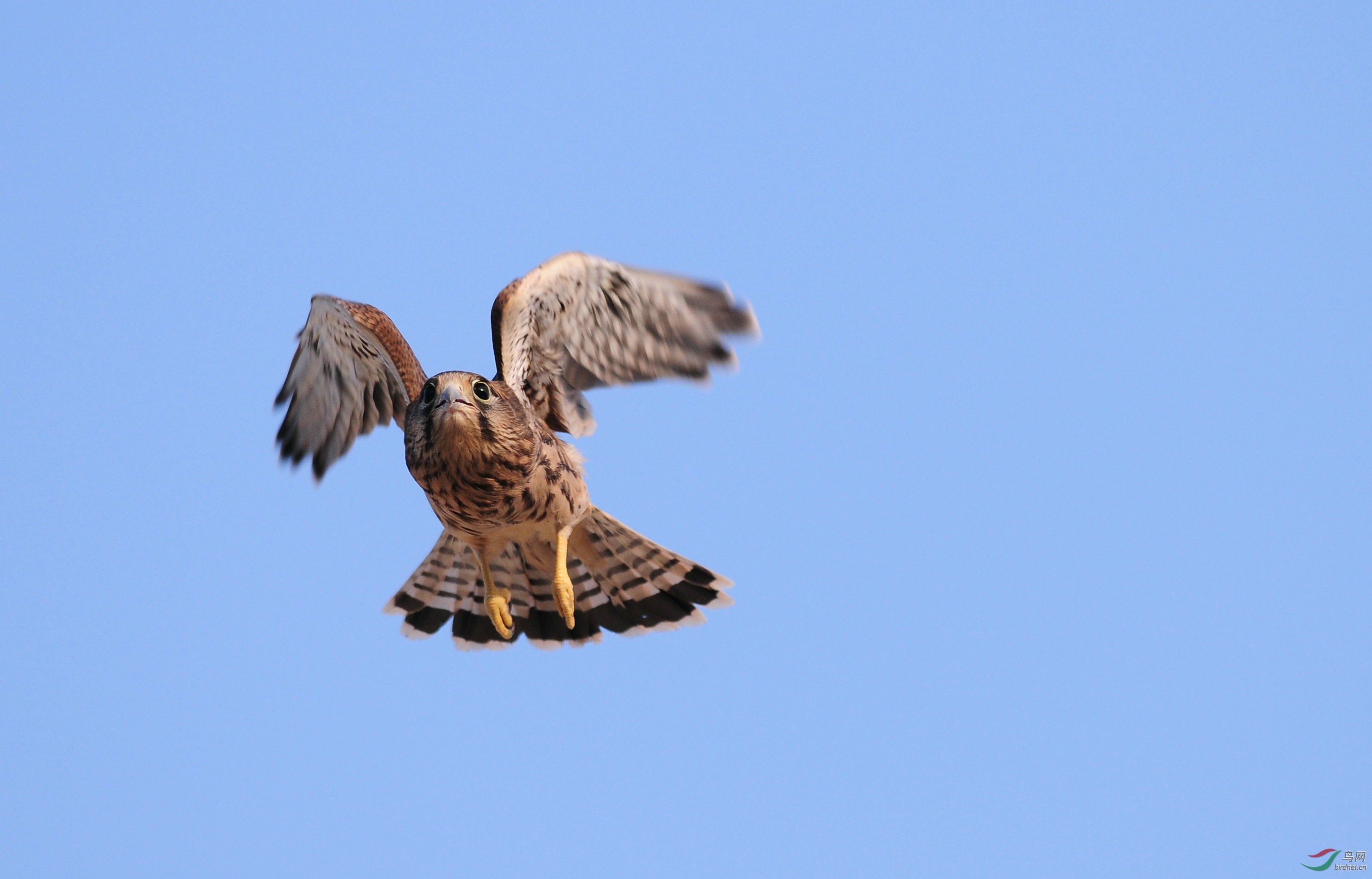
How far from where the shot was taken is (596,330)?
849cm

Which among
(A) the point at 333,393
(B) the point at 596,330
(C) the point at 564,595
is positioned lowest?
(C) the point at 564,595

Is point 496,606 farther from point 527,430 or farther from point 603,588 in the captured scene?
point 527,430

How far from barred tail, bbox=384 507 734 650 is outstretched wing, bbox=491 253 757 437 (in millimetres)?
995

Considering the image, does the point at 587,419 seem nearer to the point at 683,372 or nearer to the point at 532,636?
the point at 683,372

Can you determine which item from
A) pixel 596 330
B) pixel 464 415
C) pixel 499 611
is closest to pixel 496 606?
pixel 499 611

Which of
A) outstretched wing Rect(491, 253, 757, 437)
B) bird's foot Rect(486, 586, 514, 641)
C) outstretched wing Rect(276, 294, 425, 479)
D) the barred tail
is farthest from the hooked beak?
the barred tail

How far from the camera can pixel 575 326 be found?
8.46 meters

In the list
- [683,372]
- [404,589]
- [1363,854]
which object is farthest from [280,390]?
[1363,854]

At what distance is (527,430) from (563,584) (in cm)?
114

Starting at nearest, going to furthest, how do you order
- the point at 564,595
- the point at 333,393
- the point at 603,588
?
the point at 564,595
the point at 333,393
the point at 603,588

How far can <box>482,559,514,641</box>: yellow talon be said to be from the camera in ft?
28.1

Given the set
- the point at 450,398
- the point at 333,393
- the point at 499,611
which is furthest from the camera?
the point at 333,393

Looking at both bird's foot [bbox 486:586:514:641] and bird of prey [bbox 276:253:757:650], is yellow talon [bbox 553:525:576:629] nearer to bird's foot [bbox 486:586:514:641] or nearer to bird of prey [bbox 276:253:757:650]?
bird of prey [bbox 276:253:757:650]

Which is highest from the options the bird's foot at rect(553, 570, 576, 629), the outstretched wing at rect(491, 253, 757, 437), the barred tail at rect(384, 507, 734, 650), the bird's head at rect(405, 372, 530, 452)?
the outstretched wing at rect(491, 253, 757, 437)
